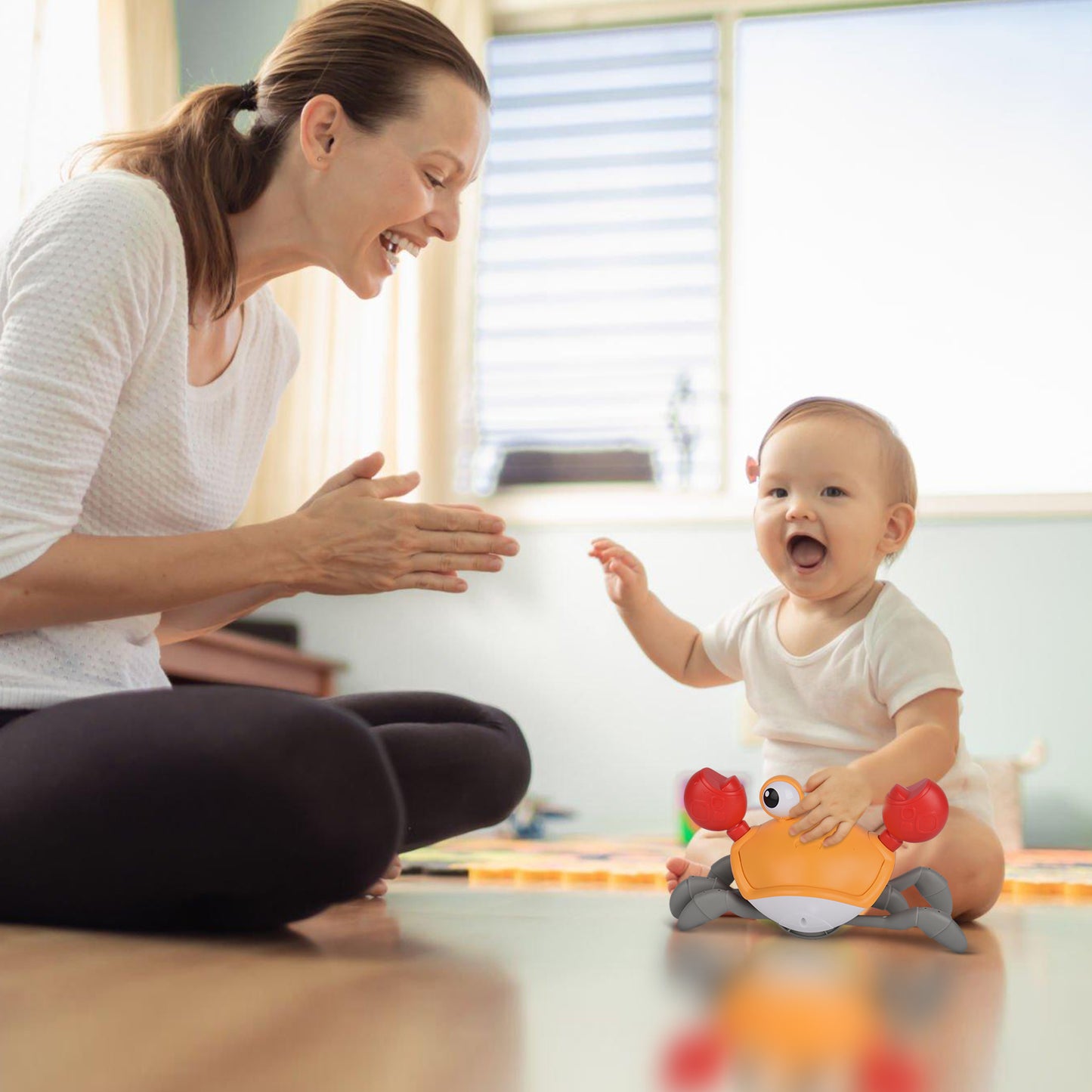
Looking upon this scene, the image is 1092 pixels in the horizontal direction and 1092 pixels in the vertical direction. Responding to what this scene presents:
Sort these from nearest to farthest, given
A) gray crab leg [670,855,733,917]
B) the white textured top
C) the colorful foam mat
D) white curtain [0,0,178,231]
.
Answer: the white textured top, gray crab leg [670,855,733,917], the colorful foam mat, white curtain [0,0,178,231]

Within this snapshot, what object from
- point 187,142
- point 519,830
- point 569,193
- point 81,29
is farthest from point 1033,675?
point 81,29

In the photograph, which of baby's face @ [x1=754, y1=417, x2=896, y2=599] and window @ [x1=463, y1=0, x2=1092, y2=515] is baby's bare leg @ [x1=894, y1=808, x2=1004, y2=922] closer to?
baby's face @ [x1=754, y1=417, x2=896, y2=599]

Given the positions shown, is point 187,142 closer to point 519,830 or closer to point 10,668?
point 10,668

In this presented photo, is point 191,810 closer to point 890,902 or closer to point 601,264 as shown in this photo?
point 890,902

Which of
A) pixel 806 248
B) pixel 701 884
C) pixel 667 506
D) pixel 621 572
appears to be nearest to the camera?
pixel 701 884

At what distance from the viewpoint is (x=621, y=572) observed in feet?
4.95

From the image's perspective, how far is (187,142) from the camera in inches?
51.4

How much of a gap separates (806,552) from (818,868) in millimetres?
422

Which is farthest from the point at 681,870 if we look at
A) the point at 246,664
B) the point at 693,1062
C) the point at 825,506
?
the point at 246,664

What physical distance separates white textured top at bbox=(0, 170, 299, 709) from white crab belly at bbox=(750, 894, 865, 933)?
0.66 m

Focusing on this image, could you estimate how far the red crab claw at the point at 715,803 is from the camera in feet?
3.69

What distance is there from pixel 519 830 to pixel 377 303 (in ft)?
4.91

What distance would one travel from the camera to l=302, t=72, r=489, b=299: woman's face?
1.34 m

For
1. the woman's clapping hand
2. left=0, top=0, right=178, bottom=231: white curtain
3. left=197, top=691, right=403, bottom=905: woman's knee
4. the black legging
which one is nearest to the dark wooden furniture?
left=0, top=0, right=178, bottom=231: white curtain
